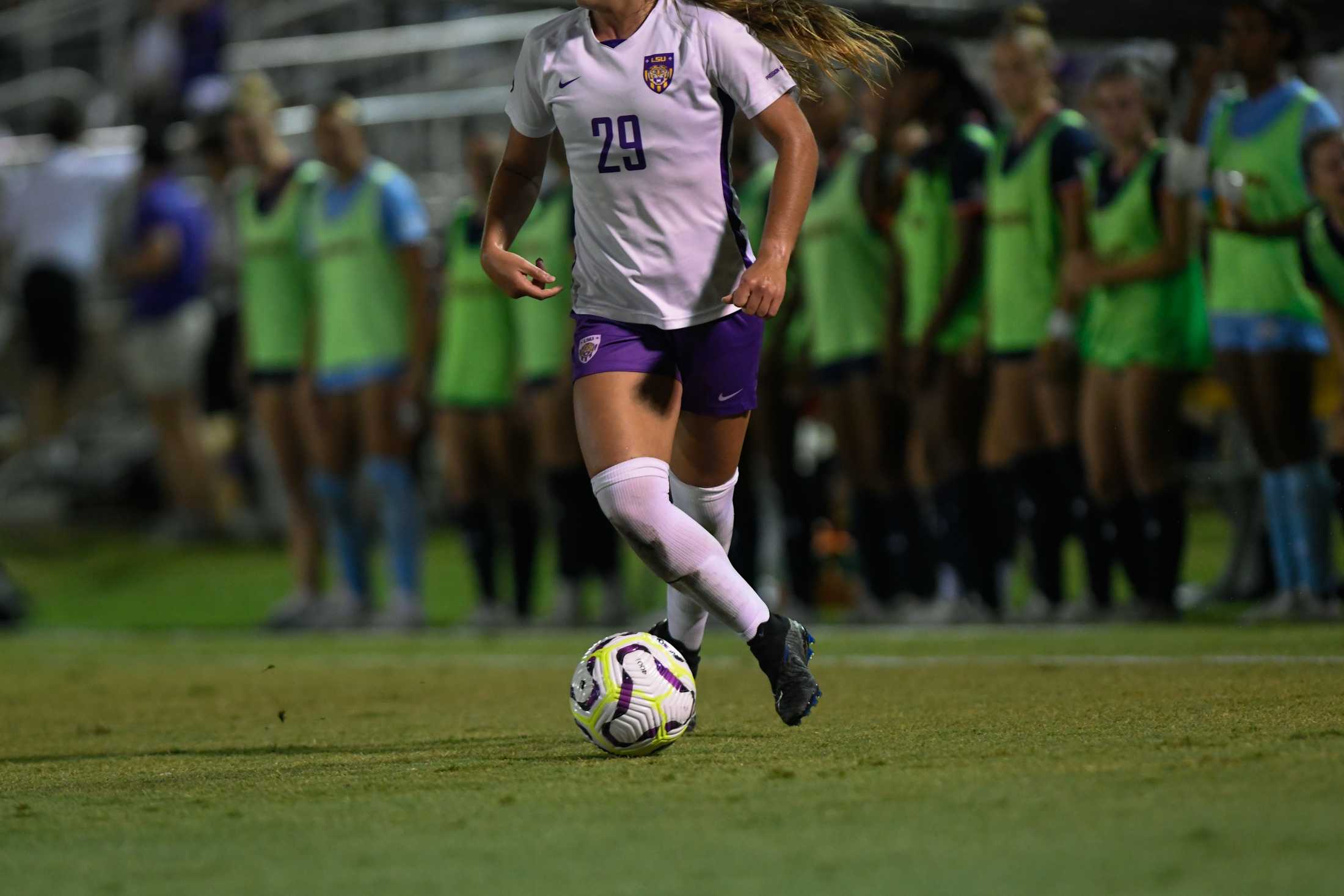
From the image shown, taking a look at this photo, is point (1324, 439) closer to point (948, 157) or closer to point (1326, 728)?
point (948, 157)

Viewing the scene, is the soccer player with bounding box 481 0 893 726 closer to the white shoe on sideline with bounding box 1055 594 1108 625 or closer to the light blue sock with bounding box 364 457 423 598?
the white shoe on sideline with bounding box 1055 594 1108 625

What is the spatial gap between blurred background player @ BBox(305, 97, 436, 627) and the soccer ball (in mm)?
6254

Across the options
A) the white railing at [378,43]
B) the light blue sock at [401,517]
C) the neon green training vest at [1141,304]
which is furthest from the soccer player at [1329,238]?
the white railing at [378,43]

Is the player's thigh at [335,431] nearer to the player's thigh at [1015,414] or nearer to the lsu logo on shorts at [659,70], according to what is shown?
the player's thigh at [1015,414]

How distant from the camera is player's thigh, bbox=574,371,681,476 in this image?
509 cm

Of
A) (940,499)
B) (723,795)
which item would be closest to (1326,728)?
(723,795)

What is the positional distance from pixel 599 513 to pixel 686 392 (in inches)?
218

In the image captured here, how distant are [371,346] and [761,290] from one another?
22.1 ft

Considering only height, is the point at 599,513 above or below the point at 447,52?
below

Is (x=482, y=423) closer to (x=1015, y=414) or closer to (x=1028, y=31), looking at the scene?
(x=1015, y=414)

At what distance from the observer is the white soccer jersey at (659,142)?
513 centimetres

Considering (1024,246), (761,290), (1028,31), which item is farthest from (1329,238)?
(761,290)

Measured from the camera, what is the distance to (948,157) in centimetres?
997

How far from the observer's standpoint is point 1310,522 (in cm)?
855
